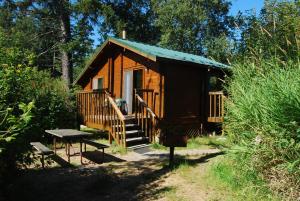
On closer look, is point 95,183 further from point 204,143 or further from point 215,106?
point 215,106

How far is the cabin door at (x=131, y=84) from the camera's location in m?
15.6

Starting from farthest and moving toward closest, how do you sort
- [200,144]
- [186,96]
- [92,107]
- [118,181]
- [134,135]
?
[92,107] → [186,96] → [134,135] → [200,144] → [118,181]

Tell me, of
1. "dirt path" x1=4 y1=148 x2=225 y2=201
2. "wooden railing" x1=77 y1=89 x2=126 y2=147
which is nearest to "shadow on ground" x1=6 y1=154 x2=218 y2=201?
"dirt path" x1=4 y1=148 x2=225 y2=201

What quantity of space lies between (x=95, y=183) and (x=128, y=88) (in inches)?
365

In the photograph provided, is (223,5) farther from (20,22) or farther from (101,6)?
(20,22)

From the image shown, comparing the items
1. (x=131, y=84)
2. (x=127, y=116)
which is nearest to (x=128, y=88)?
(x=131, y=84)

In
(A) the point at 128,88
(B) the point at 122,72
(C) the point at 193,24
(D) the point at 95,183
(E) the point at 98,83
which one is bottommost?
(D) the point at 95,183

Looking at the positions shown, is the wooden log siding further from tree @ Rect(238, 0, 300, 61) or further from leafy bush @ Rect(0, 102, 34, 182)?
leafy bush @ Rect(0, 102, 34, 182)

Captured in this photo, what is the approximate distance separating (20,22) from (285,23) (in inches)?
1476

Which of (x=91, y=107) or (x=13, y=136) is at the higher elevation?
(x=91, y=107)

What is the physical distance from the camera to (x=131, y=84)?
52.0 feet

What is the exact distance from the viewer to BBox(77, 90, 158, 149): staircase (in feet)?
39.3

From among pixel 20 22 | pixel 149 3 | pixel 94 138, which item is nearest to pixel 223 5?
pixel 149 3

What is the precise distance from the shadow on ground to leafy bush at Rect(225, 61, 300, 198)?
1863mm
